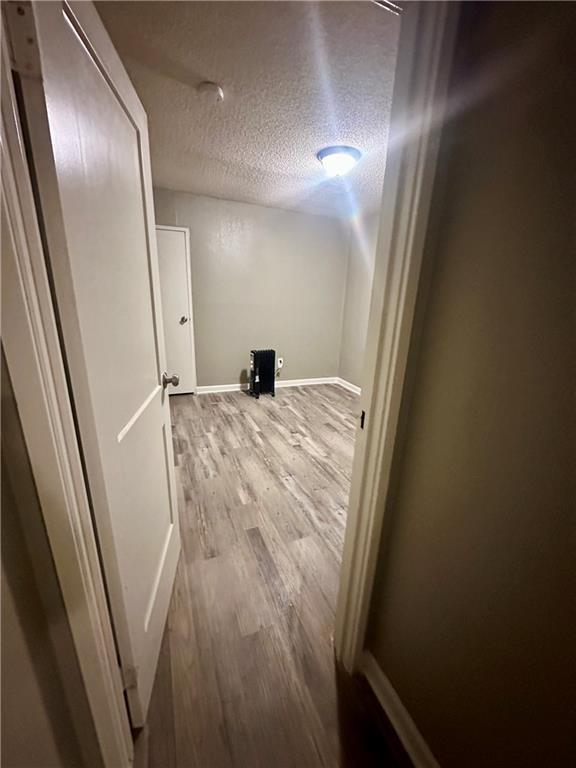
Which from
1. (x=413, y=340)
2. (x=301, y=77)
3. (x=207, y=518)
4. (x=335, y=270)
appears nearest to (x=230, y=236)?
(x=335, y=270)

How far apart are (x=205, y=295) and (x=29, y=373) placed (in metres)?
3.39

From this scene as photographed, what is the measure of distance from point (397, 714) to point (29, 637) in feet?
3.58

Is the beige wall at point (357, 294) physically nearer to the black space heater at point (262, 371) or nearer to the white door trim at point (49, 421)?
the black space heater at point (262, 371)

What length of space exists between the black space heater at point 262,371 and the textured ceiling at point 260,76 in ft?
6.42

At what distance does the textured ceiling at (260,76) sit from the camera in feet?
3.59

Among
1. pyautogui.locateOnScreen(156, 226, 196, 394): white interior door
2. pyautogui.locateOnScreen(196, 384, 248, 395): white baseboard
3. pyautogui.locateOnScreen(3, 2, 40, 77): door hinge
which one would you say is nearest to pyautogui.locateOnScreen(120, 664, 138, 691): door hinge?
pyautogui.locateOnScreen(3, 2, 40, 77): door hinge

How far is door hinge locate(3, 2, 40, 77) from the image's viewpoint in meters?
0.44

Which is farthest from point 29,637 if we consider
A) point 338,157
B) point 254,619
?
point 338,157

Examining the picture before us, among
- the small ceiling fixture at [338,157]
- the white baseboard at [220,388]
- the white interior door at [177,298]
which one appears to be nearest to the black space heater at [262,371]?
the white baseboard at [220,388]

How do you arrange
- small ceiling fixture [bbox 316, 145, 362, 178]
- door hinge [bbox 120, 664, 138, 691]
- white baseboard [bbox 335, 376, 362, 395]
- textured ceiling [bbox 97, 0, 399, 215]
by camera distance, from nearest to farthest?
door hinge [bbox 120, 664, 138, 691]
textured ceiling [bbox 97, 0, 399, 215]
small ceiling fixture [bbox 316, 145, 362, 178]
white baseboard [bbox 335, 376, 362, 395]

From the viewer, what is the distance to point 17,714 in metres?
0.48

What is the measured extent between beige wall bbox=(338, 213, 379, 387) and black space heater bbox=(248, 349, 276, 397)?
1165 mm

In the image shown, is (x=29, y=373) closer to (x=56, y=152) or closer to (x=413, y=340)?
(x=56, y=152)

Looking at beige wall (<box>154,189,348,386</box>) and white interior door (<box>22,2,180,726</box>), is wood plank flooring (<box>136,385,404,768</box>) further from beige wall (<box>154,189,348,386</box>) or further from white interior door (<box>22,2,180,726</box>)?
beige wall (<box>154,189,348,386</box>)
